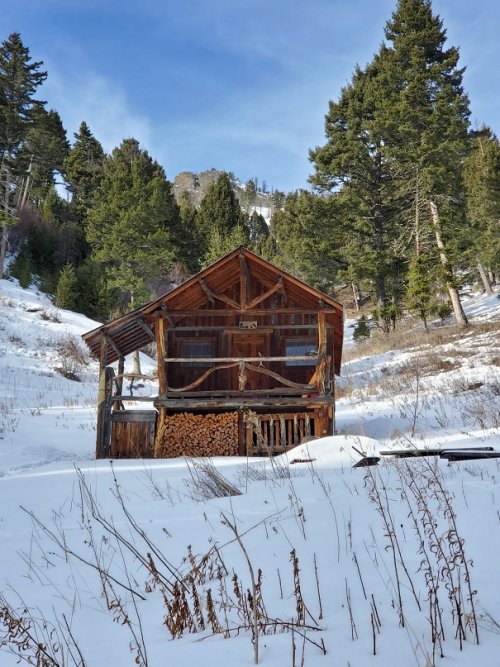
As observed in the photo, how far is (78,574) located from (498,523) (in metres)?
3.02

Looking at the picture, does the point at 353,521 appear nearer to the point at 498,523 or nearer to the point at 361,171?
the point at 498,523

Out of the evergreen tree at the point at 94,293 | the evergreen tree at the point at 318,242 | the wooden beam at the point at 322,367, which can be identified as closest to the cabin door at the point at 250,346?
the wooden beam at the point at 322,367

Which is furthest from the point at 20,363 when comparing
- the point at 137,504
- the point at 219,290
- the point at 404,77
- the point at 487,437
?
the point at 404,77

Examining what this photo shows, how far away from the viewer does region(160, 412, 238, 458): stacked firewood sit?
38.9 feet

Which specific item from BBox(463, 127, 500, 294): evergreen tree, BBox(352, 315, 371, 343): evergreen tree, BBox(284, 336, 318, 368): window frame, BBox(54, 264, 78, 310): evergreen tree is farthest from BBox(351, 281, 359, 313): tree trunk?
BBox(284, 336, 318, 368): window frame

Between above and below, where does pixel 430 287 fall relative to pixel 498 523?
above

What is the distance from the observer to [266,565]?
309 cm

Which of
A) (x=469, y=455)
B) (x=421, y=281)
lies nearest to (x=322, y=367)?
(x=469, y=455)

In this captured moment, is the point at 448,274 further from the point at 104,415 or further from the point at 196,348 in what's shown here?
the point at 104,415

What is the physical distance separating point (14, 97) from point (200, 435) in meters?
40.7

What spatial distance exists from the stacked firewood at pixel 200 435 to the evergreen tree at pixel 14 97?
116 ft

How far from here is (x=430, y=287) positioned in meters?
27.7

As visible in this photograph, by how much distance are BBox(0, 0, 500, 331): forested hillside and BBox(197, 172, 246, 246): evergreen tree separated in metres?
11.6

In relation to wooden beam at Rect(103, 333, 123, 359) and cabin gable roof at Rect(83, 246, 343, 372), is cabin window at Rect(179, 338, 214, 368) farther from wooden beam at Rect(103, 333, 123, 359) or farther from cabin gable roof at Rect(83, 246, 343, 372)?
wooden beam at Rect(103, 333, 123, 359)
